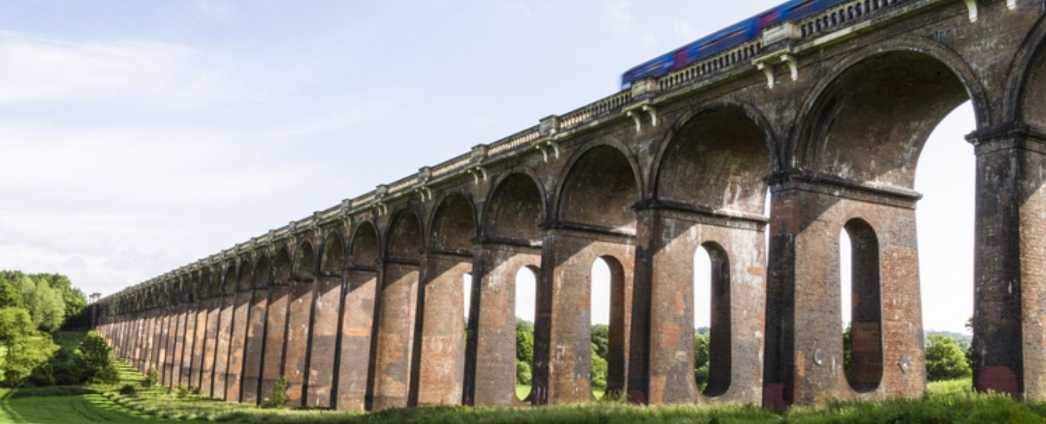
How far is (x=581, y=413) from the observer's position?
22.5m

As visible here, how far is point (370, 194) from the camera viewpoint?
45.1 metres

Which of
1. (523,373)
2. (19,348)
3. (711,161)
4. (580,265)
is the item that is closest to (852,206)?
(711,161)

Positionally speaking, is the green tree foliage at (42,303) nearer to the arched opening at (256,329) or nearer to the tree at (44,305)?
the tree at (44,305)

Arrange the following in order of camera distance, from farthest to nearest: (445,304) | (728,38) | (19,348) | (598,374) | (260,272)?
(598,374), (19,348), (260,272), (445,304), (728,38)

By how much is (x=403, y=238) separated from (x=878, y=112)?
25.7 meters

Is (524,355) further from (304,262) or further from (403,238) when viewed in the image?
(403,238)

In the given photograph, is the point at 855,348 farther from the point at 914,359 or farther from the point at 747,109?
the point at 747,109

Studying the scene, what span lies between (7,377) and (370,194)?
44.7m

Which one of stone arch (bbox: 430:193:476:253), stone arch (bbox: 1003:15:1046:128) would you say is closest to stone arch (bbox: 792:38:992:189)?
stone arch (bbox: 1003:15:1046:128)

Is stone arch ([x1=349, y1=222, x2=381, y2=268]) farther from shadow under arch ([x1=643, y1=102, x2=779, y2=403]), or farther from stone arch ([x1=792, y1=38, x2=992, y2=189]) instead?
stone arch ([x1=792, y1=38, x2=992, y2=189])

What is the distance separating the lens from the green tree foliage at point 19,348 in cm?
7044

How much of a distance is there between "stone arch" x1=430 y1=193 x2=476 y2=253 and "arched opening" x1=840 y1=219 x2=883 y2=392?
60.7 ft

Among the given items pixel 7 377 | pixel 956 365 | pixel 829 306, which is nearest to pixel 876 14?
pixel 829 306

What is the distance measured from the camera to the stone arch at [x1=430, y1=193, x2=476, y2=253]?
1491 inches
